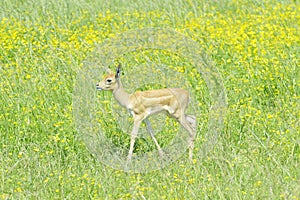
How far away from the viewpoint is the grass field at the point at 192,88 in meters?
5.59

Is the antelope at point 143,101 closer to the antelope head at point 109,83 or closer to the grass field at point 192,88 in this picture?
the antelope head at point 109,83

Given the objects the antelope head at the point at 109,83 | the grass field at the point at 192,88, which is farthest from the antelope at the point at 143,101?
the grass field at the point at 192,88

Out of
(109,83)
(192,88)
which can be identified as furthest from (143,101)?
(192,88)

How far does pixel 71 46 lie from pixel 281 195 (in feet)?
15.5

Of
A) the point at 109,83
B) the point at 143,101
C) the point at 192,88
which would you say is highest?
the point at 109,83

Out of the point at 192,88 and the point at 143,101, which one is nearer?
the point at 143,101

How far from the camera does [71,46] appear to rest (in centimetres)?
919

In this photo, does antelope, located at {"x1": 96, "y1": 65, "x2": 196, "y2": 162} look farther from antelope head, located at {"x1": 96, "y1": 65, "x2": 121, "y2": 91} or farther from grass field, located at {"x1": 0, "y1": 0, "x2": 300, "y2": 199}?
grass field, located at {"x1": 0, "y1": 0, "x2": 300, "y2": 199}

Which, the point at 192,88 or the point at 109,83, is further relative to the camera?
the point at 192,88

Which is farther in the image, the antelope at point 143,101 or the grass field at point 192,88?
the antelope at point 143,101

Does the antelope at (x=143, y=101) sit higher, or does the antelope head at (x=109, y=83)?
the antelope head at (x=109, y=83)

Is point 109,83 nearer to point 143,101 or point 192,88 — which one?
point 143,101

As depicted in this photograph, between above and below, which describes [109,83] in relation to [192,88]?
above

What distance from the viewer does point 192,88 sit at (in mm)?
7723
